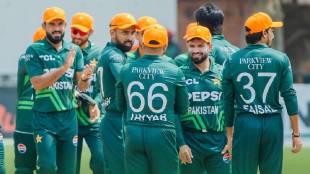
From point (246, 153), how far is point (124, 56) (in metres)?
2.08

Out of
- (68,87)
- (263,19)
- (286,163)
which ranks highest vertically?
(263,19)

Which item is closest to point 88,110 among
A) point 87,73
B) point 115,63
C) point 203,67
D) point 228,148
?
point 87,73

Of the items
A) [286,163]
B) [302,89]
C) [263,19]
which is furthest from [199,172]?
[302,89]

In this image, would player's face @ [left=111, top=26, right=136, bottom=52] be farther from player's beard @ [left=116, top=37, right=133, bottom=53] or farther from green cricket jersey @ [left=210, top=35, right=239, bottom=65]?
green cricket jersey @ [left=210, top=35, right=239, bottom=65]

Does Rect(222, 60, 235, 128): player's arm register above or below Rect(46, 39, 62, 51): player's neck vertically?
below

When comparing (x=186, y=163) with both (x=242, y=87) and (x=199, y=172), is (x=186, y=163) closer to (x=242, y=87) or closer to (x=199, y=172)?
(x=199, y=172)

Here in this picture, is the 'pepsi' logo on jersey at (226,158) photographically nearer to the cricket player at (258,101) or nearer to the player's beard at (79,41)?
the cricket player at (258,101)

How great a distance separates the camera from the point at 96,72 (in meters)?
13.5

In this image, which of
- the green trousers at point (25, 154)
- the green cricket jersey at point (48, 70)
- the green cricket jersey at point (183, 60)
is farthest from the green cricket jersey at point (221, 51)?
the green trousers at point (25, 154)

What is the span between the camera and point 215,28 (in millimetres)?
13336

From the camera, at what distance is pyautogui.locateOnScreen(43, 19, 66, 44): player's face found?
42.7ft

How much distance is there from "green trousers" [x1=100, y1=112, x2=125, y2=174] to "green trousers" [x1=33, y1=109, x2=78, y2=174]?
1.30ft

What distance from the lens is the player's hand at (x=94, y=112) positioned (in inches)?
563

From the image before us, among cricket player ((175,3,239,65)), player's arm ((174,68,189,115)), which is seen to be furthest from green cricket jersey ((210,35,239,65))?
player's arm ((174,68,189,115))
